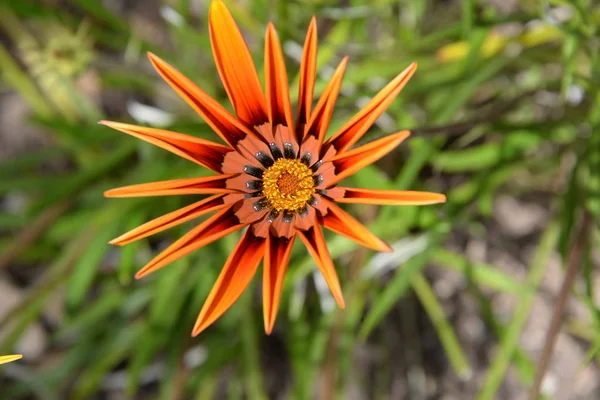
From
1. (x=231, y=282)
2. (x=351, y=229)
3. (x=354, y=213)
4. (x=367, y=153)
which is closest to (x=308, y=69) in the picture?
(x=367, y=153)

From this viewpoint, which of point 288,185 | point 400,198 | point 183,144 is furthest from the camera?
point 288,185

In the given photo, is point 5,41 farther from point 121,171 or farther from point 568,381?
point 568,381

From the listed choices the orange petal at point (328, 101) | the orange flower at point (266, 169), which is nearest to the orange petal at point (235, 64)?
the orange flower at point (266, 169)

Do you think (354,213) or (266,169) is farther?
(354,213)

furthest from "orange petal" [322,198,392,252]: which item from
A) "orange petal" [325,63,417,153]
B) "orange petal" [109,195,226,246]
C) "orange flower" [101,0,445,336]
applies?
"orange petal" [109,195,226,246]

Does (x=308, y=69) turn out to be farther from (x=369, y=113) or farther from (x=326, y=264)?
(x=326, y=264)

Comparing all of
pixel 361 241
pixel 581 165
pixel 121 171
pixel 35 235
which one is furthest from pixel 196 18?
pixel 361 241

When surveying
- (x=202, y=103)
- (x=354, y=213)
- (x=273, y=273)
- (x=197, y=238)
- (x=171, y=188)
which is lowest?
(x=354, y=213)
